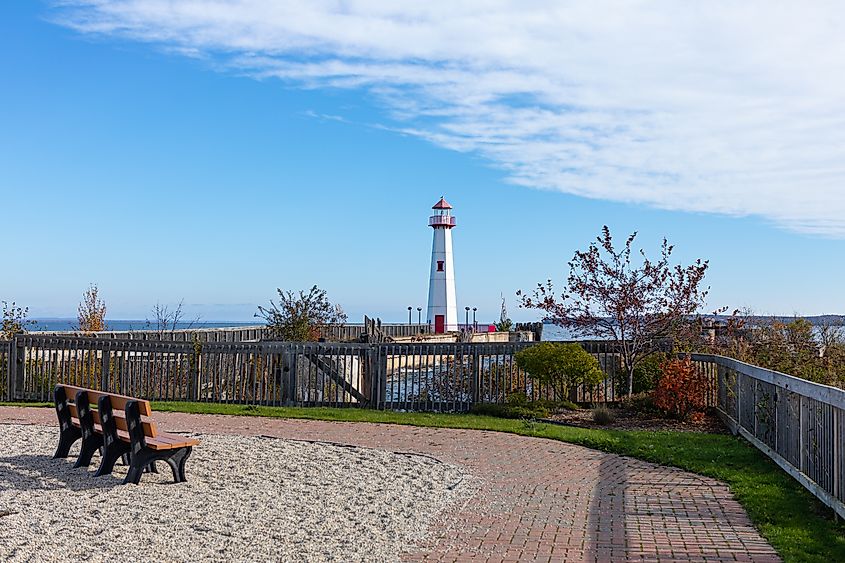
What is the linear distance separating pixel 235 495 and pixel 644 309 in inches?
450

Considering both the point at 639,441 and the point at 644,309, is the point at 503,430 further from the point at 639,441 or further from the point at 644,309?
the point at 644,309

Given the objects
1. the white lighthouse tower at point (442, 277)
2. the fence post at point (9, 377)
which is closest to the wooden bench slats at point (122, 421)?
the fence post at point (9, 377)

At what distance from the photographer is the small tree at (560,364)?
17.0m

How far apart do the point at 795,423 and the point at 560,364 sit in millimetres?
7249

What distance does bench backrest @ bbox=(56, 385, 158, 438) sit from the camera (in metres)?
9.31

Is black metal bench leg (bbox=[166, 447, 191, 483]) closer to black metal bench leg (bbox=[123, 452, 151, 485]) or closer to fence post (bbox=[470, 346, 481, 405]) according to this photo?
black metal bench leg (bbox=[123, 452, 151, 485])

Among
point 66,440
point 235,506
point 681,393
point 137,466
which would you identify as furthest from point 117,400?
point 681,393

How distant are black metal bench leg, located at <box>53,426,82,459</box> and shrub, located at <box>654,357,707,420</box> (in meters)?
9.62

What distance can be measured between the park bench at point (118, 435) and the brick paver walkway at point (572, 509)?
2.91 metres

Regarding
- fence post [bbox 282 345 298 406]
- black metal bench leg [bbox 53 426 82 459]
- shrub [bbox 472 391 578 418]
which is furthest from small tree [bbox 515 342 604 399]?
black metal bench leg [bbox 53 426 82 459]

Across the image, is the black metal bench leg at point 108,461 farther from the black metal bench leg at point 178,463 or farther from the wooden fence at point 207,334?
the wooden fence at point 207,334

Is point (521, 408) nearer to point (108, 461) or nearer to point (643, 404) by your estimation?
point (643, 404)

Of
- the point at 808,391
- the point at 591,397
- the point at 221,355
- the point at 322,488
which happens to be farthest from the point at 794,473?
the point at 221,355

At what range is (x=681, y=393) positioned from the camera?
15.8 meters
